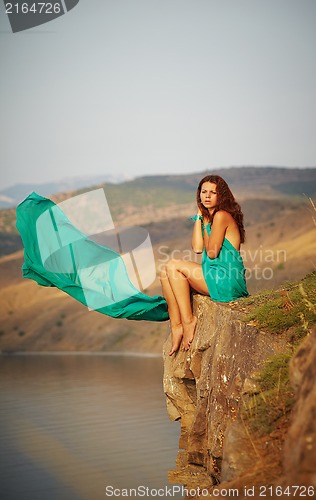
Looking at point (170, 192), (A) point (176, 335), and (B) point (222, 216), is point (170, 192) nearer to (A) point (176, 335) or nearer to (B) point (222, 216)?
(A) point (176, 335)

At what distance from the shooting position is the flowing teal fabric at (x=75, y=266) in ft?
33.3

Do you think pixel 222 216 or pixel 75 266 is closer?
pixel 222 216

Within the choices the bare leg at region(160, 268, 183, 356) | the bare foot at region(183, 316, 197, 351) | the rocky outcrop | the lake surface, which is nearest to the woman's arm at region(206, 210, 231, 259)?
the bare leg at region(160, 268, 183, 356)

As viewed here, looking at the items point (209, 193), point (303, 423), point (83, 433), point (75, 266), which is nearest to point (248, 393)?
point (303, 423)

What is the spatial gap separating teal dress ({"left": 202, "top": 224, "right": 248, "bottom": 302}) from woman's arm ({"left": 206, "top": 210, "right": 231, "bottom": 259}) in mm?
76

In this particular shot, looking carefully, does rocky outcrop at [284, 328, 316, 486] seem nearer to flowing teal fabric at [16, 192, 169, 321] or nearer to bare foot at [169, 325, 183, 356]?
bare foot at [169, 325, 183, 356]

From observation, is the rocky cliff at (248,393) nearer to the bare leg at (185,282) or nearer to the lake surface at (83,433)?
the bare leg at (185,282)

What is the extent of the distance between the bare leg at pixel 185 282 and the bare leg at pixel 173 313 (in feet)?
0.15

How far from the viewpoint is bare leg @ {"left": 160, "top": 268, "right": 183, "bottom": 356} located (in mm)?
9227

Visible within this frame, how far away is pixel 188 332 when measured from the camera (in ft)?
30.7

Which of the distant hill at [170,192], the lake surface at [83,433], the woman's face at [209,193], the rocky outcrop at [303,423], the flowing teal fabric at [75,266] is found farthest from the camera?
the distant hill at [170,192]

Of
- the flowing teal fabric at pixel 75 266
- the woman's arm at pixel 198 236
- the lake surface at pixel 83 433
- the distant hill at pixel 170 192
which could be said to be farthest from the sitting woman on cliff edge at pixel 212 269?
the distant hill at pixel 170 192

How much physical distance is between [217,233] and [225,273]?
454 mm

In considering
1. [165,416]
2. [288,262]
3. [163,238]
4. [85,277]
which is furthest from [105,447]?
[163,238]
